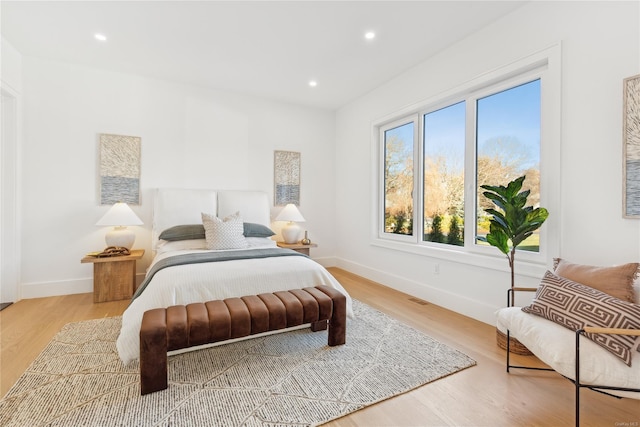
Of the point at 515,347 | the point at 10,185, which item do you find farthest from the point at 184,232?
the point at 515,347

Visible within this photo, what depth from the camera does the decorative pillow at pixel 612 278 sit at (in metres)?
1.65

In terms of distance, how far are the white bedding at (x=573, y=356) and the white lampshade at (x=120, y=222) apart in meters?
3.87

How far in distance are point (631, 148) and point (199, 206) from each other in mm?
4220

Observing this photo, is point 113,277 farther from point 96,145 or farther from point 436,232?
point 436,232

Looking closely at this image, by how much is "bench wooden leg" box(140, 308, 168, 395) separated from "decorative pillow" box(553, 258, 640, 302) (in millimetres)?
2571

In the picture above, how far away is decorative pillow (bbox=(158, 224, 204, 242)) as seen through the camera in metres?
3.45

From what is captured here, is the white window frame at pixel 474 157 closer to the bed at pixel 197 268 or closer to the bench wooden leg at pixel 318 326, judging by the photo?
the bed at pixel 197 268

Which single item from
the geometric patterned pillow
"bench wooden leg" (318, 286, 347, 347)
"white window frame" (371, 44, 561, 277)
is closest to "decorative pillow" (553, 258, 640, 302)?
the geometric patterned pillow

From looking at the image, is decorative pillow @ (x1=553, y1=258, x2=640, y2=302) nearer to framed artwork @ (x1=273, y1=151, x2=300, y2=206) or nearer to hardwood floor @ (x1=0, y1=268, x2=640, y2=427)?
hardwood floor @ (x1=0, y1=268, x2=640, y2=427)

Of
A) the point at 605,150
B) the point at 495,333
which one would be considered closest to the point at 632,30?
the point at 605,150

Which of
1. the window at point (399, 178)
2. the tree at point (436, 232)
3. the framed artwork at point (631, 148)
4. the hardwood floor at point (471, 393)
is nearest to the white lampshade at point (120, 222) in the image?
the hardwood floor at point (471, 393)

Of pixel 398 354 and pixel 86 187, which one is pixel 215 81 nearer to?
pixel 86 187

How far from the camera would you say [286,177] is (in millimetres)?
4867

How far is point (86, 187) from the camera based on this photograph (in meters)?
3.65
